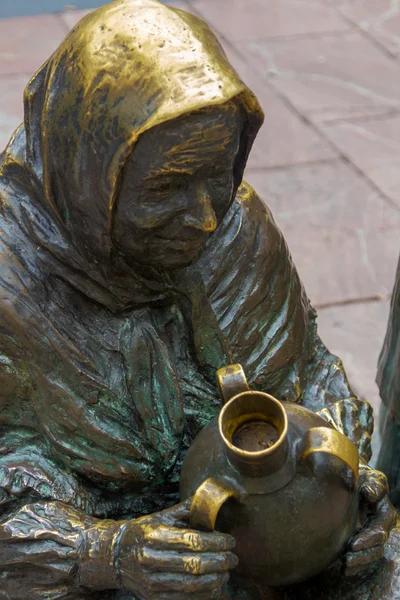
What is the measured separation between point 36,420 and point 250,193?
2.33ft

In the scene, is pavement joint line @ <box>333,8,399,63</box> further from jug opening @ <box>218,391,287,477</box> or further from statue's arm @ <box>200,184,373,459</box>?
jug opening @ <box>218,391,287,477</box>

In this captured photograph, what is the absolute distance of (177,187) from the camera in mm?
1475

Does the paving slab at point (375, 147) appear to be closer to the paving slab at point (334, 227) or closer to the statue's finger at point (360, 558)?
the paving slab at point (334, 227)

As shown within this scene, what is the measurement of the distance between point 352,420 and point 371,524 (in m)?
0.33

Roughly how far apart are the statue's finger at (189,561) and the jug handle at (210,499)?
53 millimetres

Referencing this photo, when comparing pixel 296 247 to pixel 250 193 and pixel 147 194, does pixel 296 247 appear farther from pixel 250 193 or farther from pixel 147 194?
pixel 147 194

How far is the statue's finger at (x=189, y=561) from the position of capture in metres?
1.46

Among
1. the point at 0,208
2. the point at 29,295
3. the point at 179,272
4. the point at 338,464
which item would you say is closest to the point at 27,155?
the point at 0,208

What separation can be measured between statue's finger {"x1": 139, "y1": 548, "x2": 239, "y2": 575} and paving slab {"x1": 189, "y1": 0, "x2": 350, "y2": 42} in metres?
5.04

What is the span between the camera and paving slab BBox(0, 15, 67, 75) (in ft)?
18.4

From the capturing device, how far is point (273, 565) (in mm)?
1519

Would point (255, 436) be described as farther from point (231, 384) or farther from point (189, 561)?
point (189, 561)

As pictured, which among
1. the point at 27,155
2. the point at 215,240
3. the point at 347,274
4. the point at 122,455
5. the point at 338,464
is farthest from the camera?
the point at 347,274

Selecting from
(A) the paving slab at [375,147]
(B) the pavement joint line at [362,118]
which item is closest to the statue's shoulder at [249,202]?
(A) the paving slab at [375,147]
